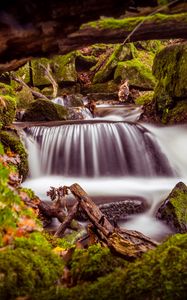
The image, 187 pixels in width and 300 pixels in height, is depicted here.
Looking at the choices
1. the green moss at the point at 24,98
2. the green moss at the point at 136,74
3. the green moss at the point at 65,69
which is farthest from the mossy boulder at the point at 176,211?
the green moss at the point at 65,69

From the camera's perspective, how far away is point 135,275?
248cm

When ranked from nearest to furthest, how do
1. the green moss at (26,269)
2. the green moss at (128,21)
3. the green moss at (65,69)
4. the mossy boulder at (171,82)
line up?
the green moss at (26,269) < the green moss at (128,21) < the mossy boulder at (171,82) < the green moss at (65,69)

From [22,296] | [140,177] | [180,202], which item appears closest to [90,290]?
[22,296]

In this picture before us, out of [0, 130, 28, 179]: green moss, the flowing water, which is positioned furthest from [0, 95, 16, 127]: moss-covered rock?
the flowing water

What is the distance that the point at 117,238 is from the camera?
128 inches

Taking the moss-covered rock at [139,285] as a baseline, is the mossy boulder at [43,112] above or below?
below

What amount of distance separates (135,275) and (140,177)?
8.96m

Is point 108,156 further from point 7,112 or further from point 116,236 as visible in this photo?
point 116,236

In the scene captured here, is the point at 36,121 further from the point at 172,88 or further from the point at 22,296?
the point at 22,296

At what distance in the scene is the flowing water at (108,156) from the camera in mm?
10922

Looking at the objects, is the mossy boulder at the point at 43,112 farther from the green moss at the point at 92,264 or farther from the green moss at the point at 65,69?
the green moss at the point at 92,264

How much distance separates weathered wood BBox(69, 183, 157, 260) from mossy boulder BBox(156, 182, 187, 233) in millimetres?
2897

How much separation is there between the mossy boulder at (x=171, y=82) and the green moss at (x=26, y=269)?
10.6 metres

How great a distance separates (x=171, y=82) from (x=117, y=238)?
10685mm
